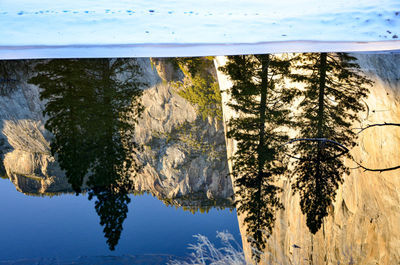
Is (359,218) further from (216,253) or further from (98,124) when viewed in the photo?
(98,124)

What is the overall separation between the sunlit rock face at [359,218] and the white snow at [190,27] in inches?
18.7

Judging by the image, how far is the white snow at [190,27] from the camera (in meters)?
1.61

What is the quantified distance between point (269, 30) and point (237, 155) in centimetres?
71

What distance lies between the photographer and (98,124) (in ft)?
4.53

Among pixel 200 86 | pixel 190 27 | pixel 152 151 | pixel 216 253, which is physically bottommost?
pixel 216 253

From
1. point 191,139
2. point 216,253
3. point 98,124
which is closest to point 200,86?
point 191,139

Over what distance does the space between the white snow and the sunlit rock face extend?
1.56ft

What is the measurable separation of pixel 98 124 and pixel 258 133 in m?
0.55

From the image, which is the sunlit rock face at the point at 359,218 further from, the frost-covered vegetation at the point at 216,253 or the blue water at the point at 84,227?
the blue water at the point at 84,227

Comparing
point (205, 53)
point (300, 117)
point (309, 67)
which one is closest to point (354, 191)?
point (300, 117)

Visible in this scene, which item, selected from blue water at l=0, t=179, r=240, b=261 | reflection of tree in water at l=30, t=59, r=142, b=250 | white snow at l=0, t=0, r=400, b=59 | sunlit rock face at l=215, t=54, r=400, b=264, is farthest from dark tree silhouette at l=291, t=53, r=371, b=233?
reflection of tree in water at l=30, t=59, r=142, b=250

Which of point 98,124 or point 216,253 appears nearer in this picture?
point 216,253

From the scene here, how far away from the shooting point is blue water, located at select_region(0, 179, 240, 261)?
115cm

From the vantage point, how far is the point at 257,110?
1.38m
